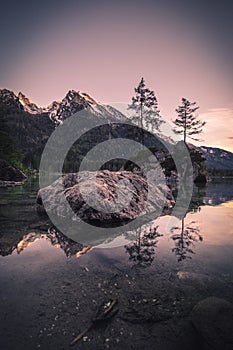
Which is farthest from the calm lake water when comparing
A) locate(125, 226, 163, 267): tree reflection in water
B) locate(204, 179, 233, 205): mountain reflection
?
locate(204, 179, 233, 205): mountain reflection

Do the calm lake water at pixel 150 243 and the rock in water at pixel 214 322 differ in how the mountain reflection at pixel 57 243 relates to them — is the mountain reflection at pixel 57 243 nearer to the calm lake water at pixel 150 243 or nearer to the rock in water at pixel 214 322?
the calm lake water at pixel 150 243

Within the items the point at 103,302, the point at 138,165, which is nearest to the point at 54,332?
the point at 103,302

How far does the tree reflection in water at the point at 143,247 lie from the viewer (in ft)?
16.8

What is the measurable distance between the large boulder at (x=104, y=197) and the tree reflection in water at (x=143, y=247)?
187 cm

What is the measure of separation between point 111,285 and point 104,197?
5.15 metres

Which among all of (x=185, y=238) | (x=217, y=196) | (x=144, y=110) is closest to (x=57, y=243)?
(x=185, y=238)

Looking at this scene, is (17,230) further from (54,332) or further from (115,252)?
(54,332)

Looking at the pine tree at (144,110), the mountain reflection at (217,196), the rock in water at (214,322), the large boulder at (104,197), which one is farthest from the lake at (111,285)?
the pine tree at (144,110)

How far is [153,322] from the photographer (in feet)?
9.80

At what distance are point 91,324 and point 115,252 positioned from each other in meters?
2.76

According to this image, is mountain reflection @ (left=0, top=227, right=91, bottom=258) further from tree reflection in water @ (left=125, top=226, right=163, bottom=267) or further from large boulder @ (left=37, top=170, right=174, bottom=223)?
large boulder @ (left=37, top=170, right=174, bottom=223)

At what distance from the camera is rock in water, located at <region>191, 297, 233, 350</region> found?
8.41 feet

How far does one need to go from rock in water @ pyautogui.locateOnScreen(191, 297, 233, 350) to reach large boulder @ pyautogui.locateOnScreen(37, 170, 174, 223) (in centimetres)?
569

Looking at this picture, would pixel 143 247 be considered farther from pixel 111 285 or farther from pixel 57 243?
pixel 57 243
